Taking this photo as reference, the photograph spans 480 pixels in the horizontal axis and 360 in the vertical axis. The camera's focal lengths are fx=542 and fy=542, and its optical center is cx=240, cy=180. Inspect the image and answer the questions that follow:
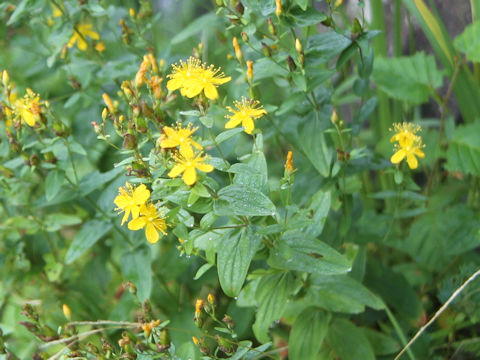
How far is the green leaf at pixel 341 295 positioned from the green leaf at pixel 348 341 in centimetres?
11

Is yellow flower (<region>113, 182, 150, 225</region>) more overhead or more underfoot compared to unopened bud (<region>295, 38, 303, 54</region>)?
more underfoot

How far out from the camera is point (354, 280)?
5.29 feet

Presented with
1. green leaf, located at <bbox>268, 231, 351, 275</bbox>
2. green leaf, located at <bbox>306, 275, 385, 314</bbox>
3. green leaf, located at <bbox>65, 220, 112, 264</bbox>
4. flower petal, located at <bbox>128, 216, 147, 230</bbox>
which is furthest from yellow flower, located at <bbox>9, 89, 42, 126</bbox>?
green leaf, located at <bbox>306, 275, 385, 314</bbox>

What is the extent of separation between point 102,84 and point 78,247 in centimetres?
69

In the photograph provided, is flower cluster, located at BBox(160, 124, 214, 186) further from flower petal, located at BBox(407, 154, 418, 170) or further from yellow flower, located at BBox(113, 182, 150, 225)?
flower petal, located at BBox(407, 154, 418, 170)

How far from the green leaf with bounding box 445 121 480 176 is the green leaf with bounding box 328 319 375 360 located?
2.11 feet

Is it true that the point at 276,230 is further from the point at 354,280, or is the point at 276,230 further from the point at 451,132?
the point at 451,132

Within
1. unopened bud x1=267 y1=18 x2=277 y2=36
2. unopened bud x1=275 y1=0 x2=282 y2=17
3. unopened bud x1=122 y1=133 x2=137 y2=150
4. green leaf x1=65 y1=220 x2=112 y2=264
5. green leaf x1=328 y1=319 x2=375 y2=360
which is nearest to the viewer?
unopened bud x1=122 y1=133 x2=137 y2=150

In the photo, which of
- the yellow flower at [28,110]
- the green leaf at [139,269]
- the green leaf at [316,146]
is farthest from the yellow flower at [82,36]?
the green leaf at [316,146]

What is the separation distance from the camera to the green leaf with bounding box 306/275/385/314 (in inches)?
62.4

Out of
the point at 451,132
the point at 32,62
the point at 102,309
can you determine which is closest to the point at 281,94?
the point at 451,132

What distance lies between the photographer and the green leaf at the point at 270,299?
145cm

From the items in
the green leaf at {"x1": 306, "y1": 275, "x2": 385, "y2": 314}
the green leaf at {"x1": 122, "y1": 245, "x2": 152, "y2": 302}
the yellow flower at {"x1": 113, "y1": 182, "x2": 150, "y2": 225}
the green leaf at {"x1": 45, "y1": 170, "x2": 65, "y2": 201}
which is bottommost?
the green leaf at {"x1": 306, "y1": 275, "x2": 385, "y2": 314}

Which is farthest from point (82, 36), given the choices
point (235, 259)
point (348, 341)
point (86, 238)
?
point (348, 341)
